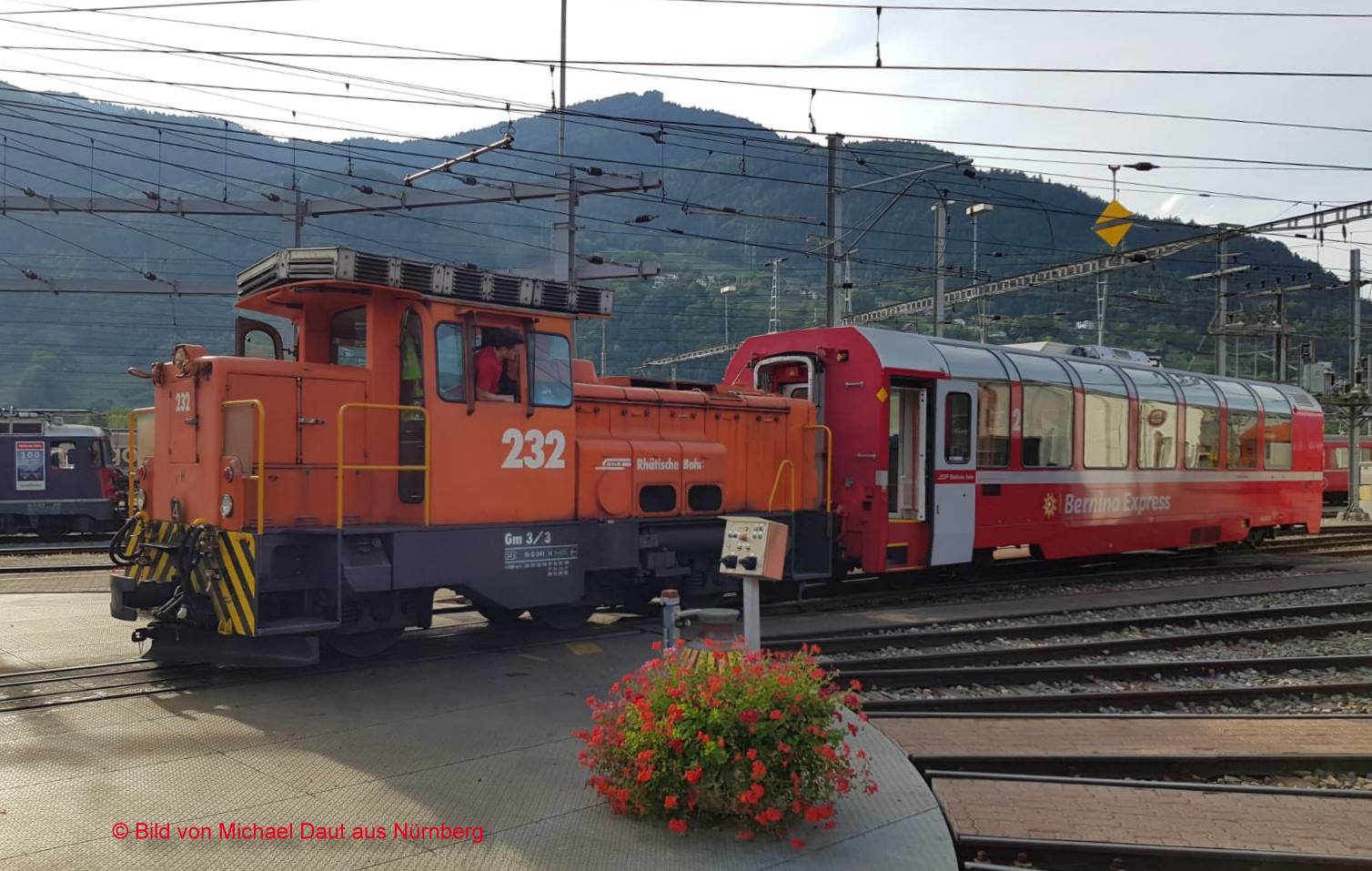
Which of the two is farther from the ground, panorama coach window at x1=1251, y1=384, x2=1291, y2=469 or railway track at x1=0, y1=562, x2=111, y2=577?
panorama coach window at x1=1251, y1=384, x2=1291, y2=469

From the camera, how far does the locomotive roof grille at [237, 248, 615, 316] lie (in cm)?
841

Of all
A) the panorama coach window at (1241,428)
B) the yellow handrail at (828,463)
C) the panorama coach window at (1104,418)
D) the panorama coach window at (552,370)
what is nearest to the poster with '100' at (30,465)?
the panorama coach window at (552,370)

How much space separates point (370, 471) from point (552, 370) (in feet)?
6.59

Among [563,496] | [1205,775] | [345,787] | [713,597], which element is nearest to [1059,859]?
[1205,775]

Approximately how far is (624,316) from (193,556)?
69668mm

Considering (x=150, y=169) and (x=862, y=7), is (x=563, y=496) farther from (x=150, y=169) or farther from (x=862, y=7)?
(x=150, y=169)

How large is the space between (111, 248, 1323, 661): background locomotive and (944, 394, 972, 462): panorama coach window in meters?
0.03

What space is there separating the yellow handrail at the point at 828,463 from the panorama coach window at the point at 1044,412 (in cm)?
345

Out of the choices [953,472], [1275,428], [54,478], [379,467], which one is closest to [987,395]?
[953,472]

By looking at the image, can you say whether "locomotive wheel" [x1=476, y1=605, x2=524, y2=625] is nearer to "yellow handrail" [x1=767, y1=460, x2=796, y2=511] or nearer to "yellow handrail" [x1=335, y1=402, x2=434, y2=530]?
"yellow handrail" [x1=335, y1=402, x2=434, y2=530]

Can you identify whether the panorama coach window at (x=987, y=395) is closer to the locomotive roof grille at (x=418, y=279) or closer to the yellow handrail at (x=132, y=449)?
the locomotive roof grille at (x=418, y=279)

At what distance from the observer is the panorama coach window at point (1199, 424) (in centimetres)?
1819

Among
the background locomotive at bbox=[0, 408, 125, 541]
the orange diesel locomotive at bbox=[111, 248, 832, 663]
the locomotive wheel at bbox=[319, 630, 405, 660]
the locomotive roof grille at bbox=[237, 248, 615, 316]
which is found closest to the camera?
the orange diesel locomotive at bbox=[111, 248, 832, 663]

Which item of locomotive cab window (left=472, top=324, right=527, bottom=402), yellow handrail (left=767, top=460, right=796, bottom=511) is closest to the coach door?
yellow handrail (left=767, top=460, right=796, bottom=511)
